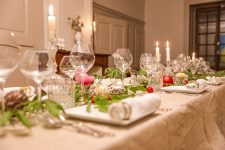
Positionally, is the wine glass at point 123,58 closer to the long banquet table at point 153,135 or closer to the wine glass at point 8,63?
the long banquet table at point 153,135

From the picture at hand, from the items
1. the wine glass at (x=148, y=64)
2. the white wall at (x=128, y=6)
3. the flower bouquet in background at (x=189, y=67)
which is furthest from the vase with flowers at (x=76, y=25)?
the wine glass at (x=148, y=64)

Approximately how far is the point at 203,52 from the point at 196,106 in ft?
15.3

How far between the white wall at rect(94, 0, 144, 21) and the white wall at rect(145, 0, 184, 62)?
247 mm

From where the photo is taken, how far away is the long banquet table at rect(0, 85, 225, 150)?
1.43ft

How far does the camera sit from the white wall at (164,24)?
17.6 feet

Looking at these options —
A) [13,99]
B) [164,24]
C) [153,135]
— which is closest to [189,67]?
[153,135]

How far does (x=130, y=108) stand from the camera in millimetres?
546

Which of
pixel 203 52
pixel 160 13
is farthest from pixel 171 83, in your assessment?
pixel 160 13

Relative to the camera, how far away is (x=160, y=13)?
5625 millimetres

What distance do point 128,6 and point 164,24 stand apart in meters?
0.98

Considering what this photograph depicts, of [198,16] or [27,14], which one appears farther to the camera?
[198,16]

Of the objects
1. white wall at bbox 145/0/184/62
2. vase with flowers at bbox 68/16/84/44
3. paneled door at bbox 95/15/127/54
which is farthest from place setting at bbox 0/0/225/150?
white wall at bbox 145/0/184/62

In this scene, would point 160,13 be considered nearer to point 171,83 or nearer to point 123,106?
point 171,83

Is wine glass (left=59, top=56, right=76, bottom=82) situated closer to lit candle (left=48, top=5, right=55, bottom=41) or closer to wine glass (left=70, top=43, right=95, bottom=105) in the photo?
wine glass (left=70, top=43, right=95, bottom=105)
